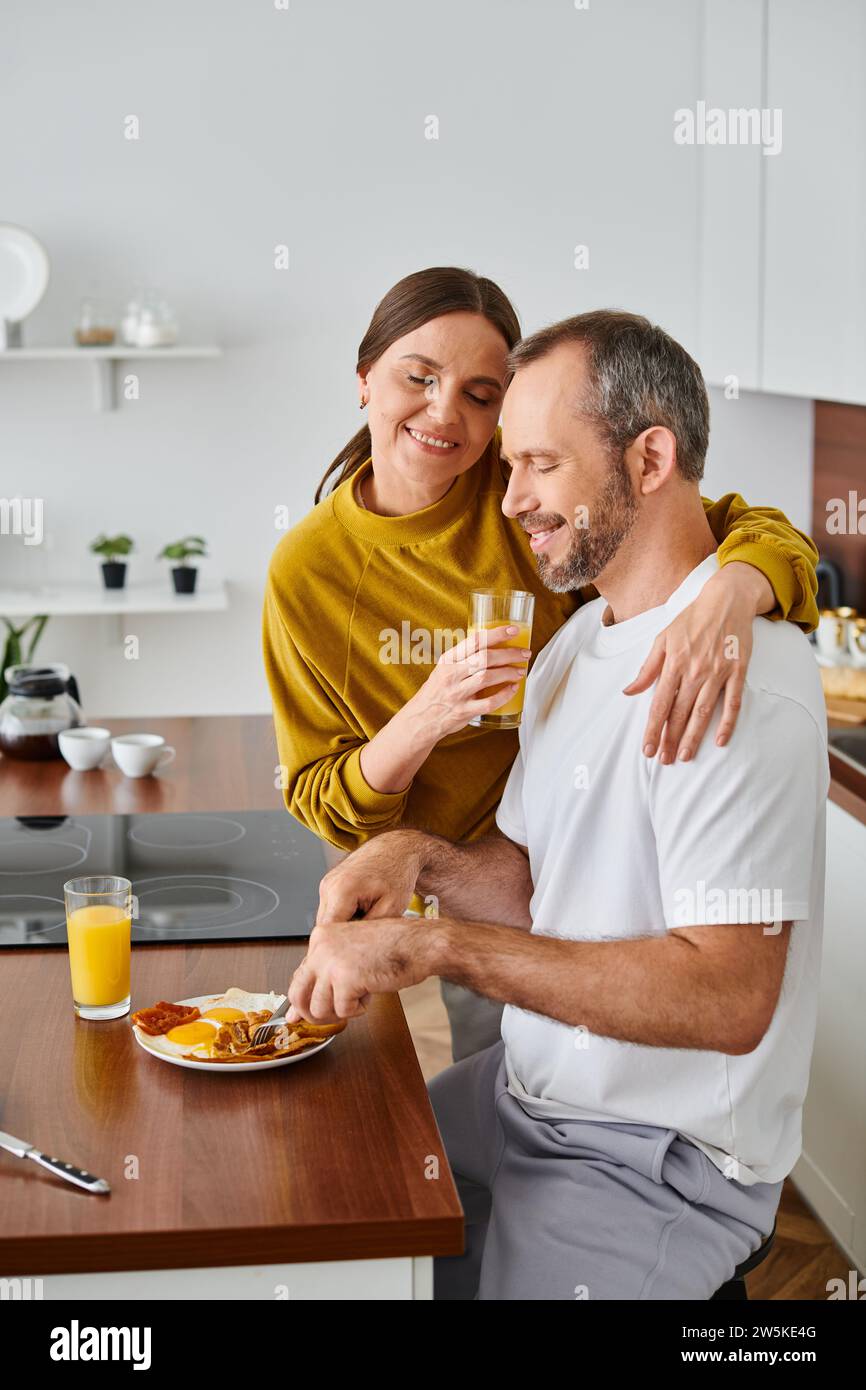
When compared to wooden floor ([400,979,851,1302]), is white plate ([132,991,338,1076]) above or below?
above

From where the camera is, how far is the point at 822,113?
10.2 feet

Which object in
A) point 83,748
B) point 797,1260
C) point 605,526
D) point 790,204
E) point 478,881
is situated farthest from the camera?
point 790,204

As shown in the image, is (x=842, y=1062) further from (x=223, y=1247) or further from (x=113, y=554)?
(x=113, y=554)

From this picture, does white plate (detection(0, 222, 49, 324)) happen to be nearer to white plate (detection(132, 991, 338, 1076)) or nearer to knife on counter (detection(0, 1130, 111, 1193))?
white plate (detection(132, 991, 338, 1076))

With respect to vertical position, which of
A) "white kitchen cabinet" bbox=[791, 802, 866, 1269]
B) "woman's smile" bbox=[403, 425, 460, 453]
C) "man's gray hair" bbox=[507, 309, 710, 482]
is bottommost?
"white kitchen cabinet" bbox=[791, 802, 866, 1269]

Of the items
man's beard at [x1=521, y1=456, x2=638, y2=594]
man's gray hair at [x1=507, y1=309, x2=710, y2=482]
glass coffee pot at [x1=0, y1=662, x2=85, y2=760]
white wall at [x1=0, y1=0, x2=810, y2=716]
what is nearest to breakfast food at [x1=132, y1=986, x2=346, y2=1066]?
man's beard at [x1=521, y1=456, x2=638, y2=594]

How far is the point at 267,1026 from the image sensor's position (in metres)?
1.42

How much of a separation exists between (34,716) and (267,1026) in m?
1.49

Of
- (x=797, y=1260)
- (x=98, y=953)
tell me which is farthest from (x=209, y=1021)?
(x=797, y=1260)

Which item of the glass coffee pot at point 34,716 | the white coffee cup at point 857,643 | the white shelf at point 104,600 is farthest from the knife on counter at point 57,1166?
the white shelf at point 104,600

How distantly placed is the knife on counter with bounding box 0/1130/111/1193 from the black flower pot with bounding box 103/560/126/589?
303 centimetres

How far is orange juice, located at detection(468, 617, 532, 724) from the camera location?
164 cm
